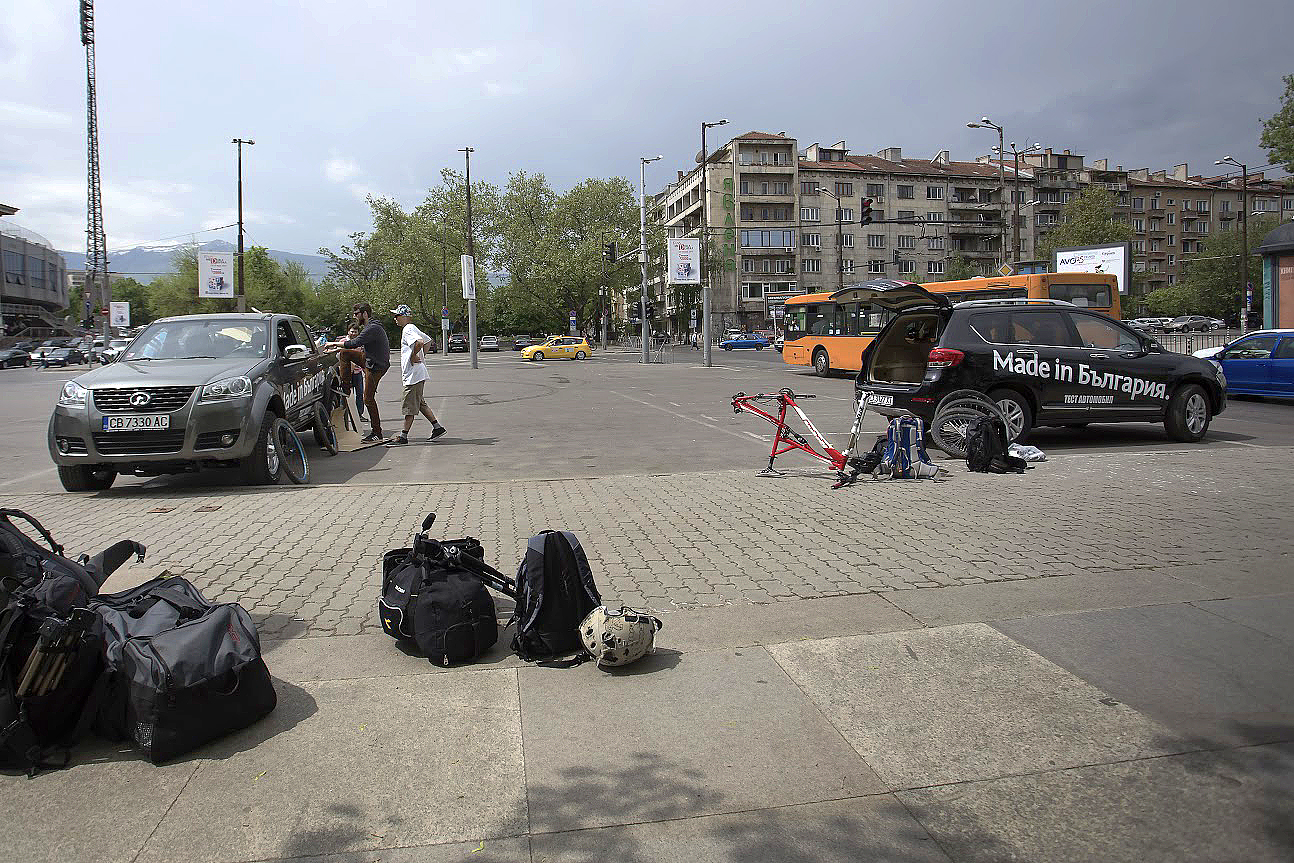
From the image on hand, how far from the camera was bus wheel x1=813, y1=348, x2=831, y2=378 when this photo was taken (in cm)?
3122

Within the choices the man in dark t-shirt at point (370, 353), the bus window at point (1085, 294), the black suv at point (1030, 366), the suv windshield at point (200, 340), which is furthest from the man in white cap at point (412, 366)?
the bus window at point (1085, 294)

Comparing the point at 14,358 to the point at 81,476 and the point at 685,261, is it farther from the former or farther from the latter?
the point at 81,476

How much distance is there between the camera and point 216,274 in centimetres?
4266

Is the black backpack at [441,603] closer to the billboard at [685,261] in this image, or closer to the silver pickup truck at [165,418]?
the silver pickup truck at [165,418]

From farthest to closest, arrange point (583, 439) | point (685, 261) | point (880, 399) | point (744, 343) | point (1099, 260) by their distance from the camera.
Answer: point (744, 343), point (685, 261), point (1099, 260), point (583, 439), point (880, 399)

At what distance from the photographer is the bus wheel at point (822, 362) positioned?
31.2 m

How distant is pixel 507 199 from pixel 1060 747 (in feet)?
277

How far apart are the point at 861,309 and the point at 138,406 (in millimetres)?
24101

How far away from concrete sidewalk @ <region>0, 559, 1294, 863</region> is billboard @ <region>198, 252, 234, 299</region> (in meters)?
43.5

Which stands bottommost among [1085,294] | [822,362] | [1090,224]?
[822,362]

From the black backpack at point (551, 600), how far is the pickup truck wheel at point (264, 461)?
5.36 m

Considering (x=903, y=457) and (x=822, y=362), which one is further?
(x=822, y=362)

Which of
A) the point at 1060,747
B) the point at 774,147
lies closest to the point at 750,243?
the point at 774,147

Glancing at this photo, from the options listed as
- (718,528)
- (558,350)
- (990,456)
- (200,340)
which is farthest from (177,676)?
(558,350)
